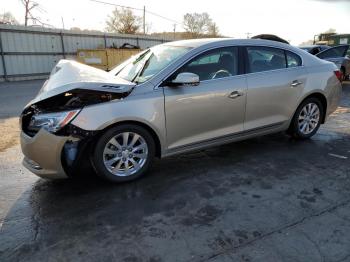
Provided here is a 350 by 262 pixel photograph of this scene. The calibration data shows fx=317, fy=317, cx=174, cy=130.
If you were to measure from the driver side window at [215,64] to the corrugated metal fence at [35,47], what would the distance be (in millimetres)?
15556

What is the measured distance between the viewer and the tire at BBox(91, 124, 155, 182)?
3.52 meters

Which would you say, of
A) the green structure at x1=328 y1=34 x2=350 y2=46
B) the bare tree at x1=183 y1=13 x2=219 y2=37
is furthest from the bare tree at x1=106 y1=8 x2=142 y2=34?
the green structure at x1=328 y1=34 x2=350 y2=46

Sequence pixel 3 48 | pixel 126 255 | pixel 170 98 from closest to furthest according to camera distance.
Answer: pixel 126 255 < pixel 170 98 < pixel 3 48

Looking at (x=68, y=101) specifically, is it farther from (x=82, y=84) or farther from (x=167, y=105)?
(x=167, y=105)

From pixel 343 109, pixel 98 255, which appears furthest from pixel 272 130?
pixel 343 109

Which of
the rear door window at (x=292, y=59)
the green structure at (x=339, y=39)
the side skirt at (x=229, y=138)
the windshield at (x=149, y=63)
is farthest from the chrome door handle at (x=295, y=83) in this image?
the green structure at (x=339, y=39)

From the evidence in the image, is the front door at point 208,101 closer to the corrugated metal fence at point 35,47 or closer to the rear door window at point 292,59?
the rear door window at point 292,59

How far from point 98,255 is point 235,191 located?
1649 millimetres

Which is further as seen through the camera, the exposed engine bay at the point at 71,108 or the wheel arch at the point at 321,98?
the wheel arch at the point at 321,98

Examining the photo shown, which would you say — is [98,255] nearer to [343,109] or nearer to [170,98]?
[170,98]

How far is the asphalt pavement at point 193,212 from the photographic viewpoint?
2510 millimetres

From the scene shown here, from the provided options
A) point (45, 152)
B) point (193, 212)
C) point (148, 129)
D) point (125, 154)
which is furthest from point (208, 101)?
point (45, 152)

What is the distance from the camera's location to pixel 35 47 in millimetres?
17969

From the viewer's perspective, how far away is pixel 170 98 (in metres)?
3.75
